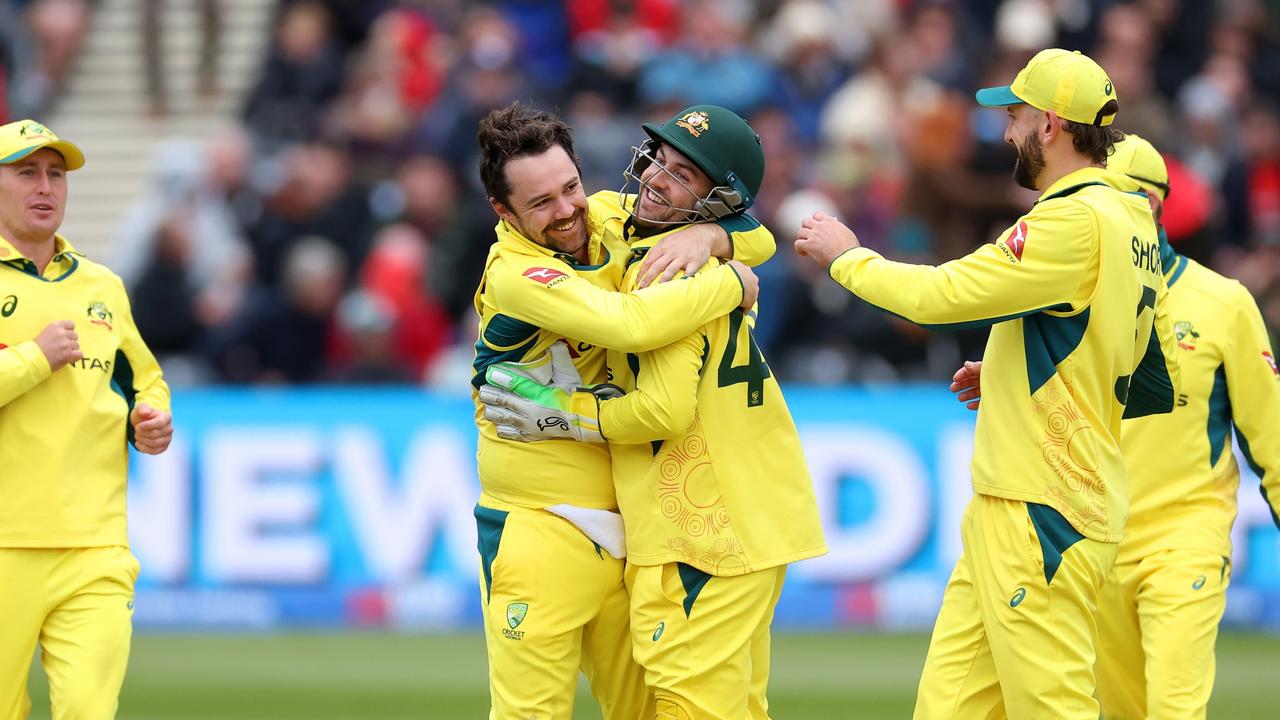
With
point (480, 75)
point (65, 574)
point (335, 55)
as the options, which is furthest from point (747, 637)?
point (335, 55)

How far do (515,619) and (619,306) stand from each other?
3.63 feet

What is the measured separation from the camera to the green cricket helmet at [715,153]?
565 centimetres

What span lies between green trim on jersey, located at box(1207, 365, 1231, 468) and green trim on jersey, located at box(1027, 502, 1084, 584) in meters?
1.66

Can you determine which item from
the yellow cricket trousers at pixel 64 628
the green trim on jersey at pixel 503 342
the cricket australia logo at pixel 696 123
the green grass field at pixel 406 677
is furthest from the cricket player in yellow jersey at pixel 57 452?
the green grass field at pixel 406 677

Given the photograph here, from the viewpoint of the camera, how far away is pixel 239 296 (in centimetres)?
1393

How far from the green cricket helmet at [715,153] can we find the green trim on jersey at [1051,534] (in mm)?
1394

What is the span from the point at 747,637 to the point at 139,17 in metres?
14.1

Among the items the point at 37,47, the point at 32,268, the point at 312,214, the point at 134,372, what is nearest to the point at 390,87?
the point at 312,214

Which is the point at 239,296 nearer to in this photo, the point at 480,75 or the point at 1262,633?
the point at 480,75

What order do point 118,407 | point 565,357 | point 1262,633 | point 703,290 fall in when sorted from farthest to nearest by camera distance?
point 1262,633
point 118,407
point 565,357
point 703,290

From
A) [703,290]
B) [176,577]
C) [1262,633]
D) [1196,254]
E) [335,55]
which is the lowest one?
[176,577]

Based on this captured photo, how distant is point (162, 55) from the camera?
17594 millimetres

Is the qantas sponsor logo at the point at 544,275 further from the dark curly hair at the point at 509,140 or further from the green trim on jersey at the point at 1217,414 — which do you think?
the green trim on jersey at the point at 1217,414

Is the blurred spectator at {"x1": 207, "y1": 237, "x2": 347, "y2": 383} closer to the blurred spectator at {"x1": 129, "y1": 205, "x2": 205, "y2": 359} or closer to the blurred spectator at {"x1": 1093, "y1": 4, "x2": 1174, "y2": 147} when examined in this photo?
the blurred spectator at {"x1": 129, "y1": 205, "x2": 205, "y2": 359}
